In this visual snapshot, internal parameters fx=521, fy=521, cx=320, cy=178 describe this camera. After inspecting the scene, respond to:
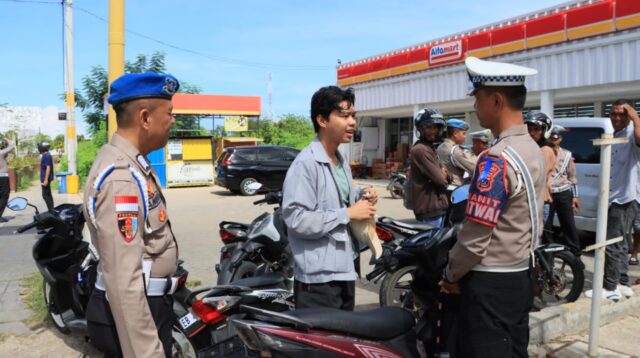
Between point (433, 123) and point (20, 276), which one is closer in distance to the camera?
point (433, 123)

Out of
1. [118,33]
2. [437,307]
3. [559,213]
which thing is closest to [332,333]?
[437,307]

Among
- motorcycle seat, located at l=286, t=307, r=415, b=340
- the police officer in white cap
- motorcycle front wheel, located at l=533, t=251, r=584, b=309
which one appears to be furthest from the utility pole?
the police officer in white cap

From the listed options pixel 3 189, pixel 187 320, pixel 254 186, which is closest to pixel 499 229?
pixel 187 320

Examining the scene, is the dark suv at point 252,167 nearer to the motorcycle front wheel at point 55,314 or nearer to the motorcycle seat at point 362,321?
the motorcycle front wheel at point 55,314

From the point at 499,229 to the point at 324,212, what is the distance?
0.83 meters

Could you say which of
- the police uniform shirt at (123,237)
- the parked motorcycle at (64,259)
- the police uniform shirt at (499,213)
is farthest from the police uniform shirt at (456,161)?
the police uniform shirt at (123,237)

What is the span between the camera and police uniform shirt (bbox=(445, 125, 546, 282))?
2115 millimetres

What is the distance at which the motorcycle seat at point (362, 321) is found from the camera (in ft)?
7.13

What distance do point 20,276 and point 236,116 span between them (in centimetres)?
2096

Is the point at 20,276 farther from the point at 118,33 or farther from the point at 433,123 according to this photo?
the point at 433,123

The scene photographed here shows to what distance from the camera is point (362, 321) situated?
227 centimetres

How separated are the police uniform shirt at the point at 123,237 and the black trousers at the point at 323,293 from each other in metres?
0.96

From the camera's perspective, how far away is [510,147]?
218 cm

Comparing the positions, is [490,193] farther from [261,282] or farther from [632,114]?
[632,114]
